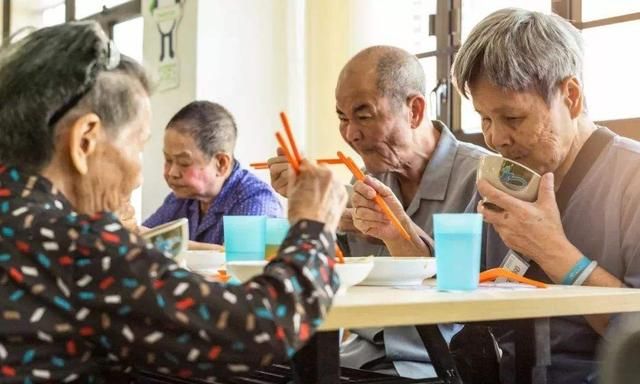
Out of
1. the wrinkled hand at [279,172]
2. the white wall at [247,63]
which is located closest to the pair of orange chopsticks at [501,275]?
the wrinkled hand at [279,172]

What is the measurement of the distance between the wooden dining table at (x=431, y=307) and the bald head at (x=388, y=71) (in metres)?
1.03

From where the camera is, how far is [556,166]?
184 centimetres

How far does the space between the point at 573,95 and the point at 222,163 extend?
1649 millimetres

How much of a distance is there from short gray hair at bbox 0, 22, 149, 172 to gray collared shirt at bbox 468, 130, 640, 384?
985 mm

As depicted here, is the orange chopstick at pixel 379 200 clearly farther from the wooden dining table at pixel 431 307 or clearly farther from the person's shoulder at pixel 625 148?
the person's shoulder at pixel 625 148

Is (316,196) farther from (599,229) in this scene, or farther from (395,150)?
(395,150)

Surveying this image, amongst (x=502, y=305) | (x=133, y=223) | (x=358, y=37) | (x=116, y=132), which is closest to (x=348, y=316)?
(x=502, y=305)

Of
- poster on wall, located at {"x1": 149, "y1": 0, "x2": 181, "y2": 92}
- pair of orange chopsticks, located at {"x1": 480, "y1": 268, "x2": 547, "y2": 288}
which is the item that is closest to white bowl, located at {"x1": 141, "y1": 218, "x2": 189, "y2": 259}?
pair of orange chopsticks, located at {"x1": 480, "y1": 268, "x2": 547, "y2": 288}

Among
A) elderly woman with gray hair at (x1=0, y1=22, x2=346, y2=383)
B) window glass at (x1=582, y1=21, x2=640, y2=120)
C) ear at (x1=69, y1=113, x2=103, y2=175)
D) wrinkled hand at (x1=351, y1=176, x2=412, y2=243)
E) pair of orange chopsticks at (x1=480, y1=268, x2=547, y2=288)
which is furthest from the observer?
window glass at (x1=582, y1=21, x2=640, y2=120)

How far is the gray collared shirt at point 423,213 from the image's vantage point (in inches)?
78.0

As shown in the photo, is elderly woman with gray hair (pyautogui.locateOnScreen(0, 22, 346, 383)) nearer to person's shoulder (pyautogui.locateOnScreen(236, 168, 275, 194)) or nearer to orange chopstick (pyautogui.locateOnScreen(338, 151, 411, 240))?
orange chopstick (pyautogui.locateOnScreen(338, 151, 411, 240))

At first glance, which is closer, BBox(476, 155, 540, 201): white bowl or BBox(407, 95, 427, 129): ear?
BBox(476, 155, 540, 201): white bowl

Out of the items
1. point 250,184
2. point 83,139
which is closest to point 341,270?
point 83,139

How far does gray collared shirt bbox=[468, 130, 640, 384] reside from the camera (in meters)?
1.68
